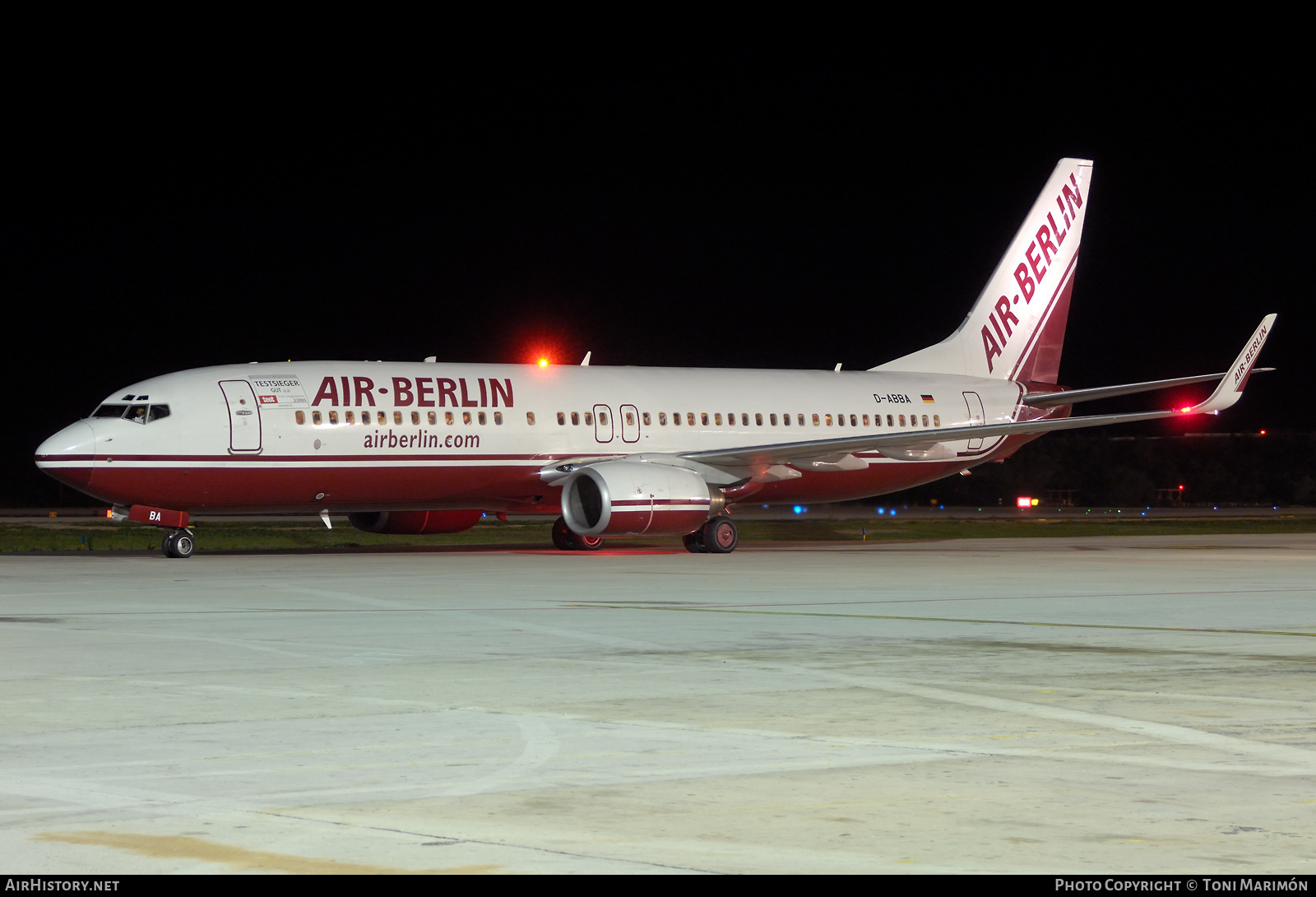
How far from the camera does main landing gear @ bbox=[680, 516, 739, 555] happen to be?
32.1 metres

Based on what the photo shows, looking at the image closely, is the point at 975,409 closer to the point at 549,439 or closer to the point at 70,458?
the point at 549,439

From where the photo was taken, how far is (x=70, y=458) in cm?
2806

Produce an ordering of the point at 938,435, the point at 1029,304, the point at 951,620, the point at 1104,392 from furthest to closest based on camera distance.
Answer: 1. the point at 1029,304
2. the point at 1104,392
3. the point at 938,435
4. the point at 951,620

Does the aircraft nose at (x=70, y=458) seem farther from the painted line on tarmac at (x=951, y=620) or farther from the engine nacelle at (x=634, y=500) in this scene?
the painted line on tarmac at (x=951, y=620)

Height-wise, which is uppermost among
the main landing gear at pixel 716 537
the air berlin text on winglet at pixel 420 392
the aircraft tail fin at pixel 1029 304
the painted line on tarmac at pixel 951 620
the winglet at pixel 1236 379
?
the aircraft tail fin at pixel 1029 304

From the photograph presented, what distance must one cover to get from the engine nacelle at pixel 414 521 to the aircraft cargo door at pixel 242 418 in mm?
4379

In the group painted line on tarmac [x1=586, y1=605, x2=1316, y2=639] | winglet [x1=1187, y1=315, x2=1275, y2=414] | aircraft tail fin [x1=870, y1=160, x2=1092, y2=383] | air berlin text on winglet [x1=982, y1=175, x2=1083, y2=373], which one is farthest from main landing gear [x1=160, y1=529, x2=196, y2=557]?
air berlin text on winglet [x1=982, y1=175, x2=1083, y2=373]

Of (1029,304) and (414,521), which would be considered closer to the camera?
(414,521)

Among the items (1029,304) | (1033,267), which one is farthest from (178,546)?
(1033,267)

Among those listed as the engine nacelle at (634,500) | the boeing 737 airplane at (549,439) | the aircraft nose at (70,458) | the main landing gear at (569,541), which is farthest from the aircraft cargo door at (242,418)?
the main landing gear at (569,541)

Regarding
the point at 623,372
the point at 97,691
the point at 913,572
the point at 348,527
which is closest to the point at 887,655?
the point at 97,691

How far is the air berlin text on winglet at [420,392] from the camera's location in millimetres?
29953

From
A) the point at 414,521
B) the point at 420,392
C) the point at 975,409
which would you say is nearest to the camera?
the point at 420,392

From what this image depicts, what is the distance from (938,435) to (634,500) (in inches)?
265
